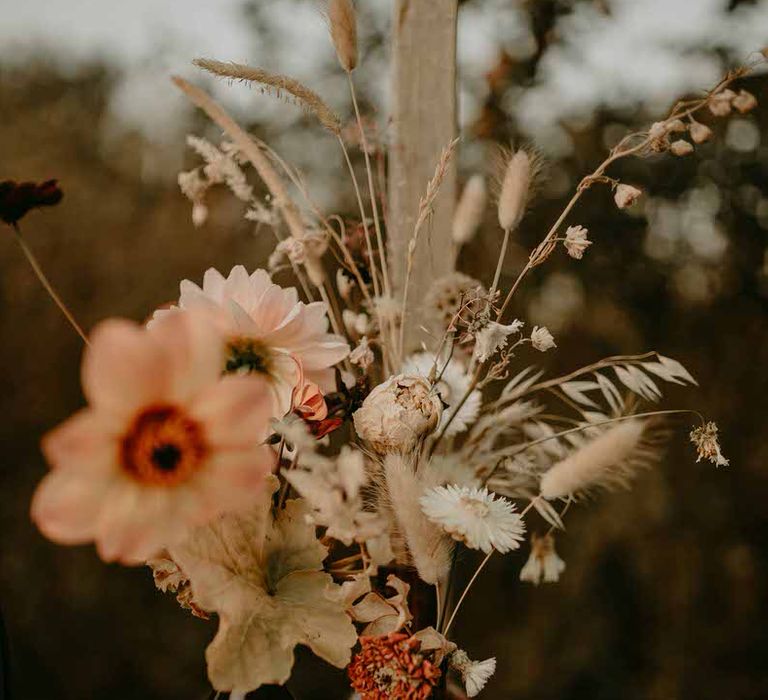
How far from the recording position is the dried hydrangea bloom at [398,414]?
24.9 inches

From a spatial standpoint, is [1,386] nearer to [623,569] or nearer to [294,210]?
[294,210]

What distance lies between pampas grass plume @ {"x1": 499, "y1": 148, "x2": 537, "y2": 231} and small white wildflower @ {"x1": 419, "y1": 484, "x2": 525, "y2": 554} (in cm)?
26

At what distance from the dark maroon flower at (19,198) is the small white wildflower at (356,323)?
1.02 ft

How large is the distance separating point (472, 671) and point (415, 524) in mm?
143

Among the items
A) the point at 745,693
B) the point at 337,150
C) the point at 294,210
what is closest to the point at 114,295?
the point at 337,150

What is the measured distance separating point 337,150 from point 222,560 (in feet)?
3.90

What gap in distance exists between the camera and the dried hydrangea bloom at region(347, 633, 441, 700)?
0.60 meters

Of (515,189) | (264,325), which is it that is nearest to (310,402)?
(264,325)

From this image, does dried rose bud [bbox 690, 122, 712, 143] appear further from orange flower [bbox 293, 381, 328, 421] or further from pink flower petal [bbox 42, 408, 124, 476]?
pink flower petal [bbox 42, 408, 124, 476]

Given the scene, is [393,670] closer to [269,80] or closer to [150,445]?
[150,445]

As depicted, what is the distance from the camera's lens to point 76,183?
1.87 m

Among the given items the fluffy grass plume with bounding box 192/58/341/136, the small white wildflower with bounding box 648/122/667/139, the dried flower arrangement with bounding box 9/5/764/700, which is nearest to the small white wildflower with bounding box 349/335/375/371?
the dried flower arrangement with bounding box 9/5/764/700

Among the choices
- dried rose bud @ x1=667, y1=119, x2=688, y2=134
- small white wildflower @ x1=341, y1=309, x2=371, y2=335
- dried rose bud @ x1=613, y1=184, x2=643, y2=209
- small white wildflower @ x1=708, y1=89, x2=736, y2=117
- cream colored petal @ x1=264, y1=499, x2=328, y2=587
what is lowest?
cream colored petal @ x1=264, y1=499, x2=328, y2=587

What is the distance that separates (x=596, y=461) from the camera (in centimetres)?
56
